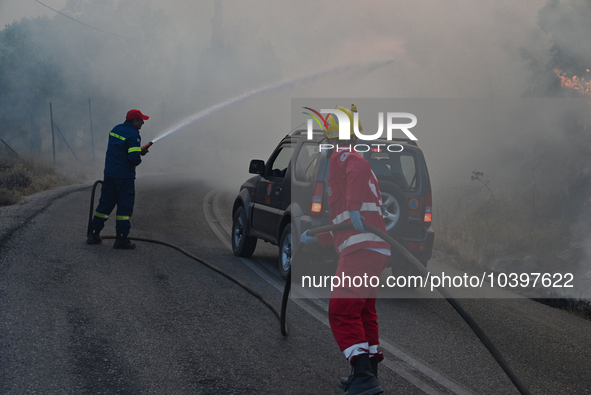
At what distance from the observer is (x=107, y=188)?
8.43 meters

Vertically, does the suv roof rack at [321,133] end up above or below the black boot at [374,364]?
above

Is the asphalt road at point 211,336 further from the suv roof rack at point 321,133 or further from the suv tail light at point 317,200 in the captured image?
the suv roof rack at point 321,133

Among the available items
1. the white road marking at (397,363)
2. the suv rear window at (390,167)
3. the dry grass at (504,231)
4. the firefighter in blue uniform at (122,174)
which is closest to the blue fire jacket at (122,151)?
the firefighter in blue uniform at (122,174)

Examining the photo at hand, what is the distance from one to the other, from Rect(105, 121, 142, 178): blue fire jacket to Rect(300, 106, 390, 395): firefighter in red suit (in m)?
5.05

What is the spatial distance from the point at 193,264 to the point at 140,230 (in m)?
3.12

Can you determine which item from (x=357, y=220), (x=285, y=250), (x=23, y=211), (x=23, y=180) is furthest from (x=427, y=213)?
(x=23, y=180)

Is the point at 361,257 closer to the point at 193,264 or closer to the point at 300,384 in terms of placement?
A: the point at 300,384

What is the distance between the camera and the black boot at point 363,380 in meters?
3.42

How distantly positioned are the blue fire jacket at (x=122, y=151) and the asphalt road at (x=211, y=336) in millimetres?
1298

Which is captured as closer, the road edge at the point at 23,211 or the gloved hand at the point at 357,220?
the gloved hand at the point at 357,220

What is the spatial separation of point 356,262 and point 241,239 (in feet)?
16.6

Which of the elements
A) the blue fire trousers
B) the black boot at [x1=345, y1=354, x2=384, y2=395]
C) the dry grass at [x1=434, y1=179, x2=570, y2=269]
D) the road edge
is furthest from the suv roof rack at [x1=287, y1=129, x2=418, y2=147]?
the road edge

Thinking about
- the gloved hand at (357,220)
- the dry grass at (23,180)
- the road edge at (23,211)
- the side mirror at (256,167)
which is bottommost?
the road edge at (23,211)

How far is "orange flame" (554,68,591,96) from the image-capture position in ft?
49.6
